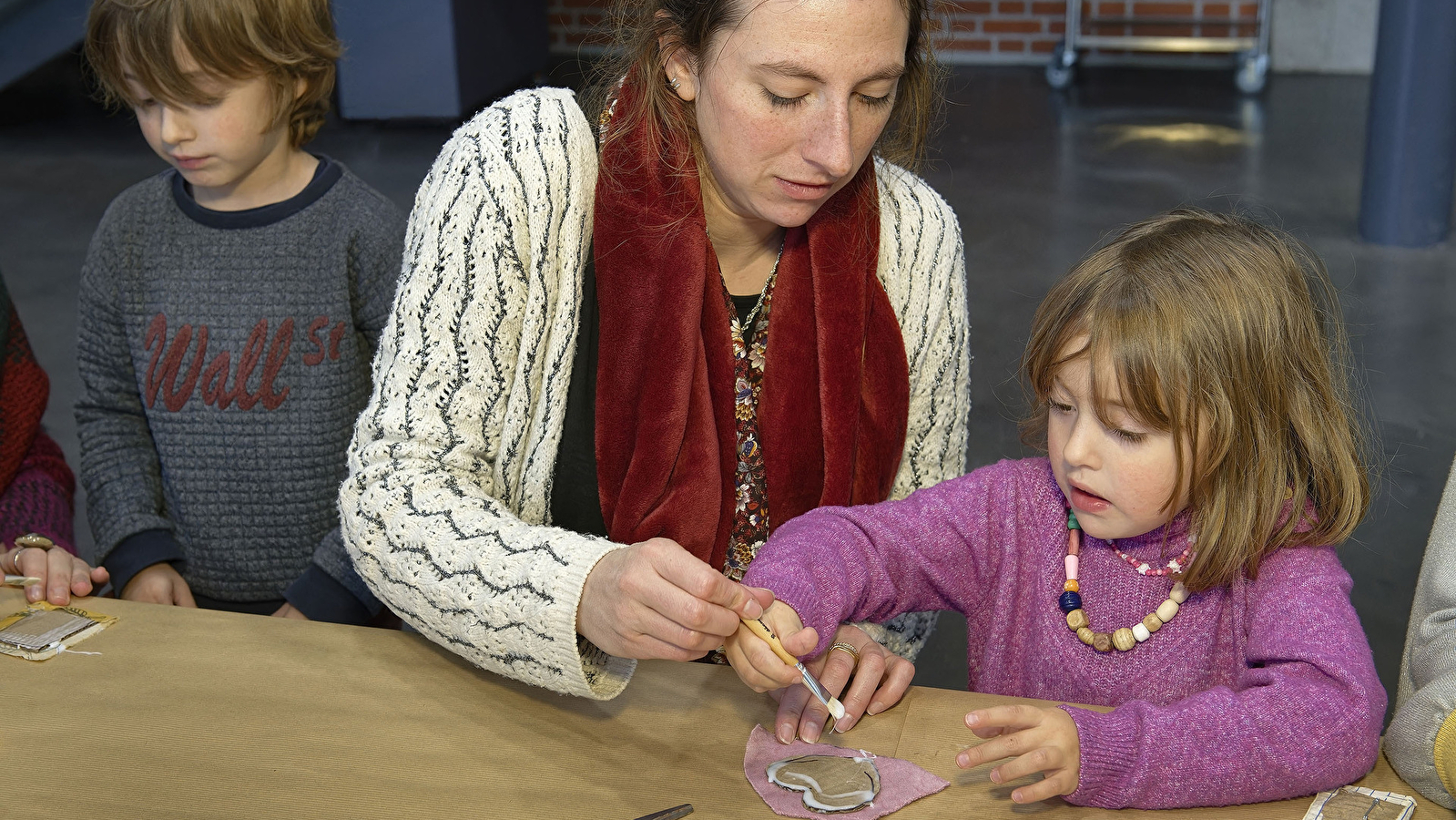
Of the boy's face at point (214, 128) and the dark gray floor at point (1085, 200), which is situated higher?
the boy's face at point (214, 128)

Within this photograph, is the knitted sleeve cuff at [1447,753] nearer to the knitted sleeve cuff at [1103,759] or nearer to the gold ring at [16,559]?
the knitted sleeve cuff at [1103,759]

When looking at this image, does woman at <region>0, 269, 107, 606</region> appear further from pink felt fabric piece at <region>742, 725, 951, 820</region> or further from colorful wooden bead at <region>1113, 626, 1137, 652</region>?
colorful wooden bead at <region>1113, 626, 1137, 652</region>

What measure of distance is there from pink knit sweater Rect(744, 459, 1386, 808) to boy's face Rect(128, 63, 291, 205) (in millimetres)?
1020

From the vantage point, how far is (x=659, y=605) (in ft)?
3.76

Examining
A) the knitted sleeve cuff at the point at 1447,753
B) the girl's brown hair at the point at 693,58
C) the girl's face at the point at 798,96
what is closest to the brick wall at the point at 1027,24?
the girl's brown hair at the point at 693,58

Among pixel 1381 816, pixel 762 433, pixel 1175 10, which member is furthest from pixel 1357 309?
pixel 1175 10

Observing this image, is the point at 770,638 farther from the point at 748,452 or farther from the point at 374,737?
the point at 748,452

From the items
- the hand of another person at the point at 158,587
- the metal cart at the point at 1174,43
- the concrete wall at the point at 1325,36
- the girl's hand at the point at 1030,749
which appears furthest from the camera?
the concrete wall at the point at 1325,36

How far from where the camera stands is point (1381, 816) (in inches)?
43.3

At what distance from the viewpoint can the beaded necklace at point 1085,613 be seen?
4.44 ft

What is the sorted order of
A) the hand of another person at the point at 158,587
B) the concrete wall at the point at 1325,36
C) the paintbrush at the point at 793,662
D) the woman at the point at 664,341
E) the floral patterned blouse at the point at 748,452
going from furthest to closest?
the concrete wall at the point at 1325,36, the hand of another person at the point at 158,587, the floral patterned blouse at the point at 748,452, the woman at the point at 664,341, the paintbrush at the point at 793,662

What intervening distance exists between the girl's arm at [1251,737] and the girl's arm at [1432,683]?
0.03 meters

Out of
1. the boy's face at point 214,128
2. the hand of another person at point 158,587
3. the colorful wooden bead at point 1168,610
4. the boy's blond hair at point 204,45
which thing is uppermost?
the boy's blond hair at point 204,45

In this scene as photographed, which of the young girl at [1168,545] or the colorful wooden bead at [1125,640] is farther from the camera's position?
the colorful wooden bead at [1125,640]
